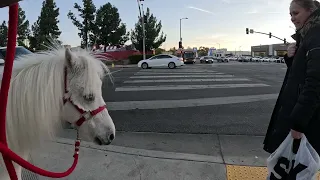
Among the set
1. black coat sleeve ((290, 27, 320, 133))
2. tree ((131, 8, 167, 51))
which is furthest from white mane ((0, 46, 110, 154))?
tree ((131, 8, 167, 51))

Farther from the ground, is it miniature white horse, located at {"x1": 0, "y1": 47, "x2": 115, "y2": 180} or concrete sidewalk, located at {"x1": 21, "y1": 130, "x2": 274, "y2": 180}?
miniature white horse, located at {"x1": 0, "y1": 47, "x2": 115, "y2": 180}

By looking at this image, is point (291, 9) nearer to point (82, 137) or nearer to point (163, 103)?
point (82, 137)

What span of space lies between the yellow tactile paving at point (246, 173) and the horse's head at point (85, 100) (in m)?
2.20

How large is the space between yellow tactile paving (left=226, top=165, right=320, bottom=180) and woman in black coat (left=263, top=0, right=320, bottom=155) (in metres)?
1.06

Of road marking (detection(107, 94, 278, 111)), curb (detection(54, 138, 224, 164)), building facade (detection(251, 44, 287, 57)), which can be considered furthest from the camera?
building facade (detection(251, 44, 287, 57))

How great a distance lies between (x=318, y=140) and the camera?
2500mm

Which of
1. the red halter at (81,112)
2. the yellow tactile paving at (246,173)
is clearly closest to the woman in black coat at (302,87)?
the yellow tactile paving at (246,173)

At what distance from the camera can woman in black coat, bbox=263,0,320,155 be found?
228 centimetres

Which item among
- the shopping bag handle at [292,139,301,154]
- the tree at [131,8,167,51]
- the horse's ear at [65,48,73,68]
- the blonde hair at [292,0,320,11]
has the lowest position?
the shopping bag handle at [292,139,301,154]

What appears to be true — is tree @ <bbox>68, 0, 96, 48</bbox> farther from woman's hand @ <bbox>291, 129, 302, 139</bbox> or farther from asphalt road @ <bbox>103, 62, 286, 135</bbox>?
woman's hand @ <bbox>291, 129, 302, 139</bbox>

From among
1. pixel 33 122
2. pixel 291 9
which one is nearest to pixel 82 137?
pixel 33 122

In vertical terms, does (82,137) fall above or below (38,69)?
below

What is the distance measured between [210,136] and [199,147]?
25.0 inches

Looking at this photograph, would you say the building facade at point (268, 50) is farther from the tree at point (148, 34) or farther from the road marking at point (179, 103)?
the road marking at point (179, 103)
